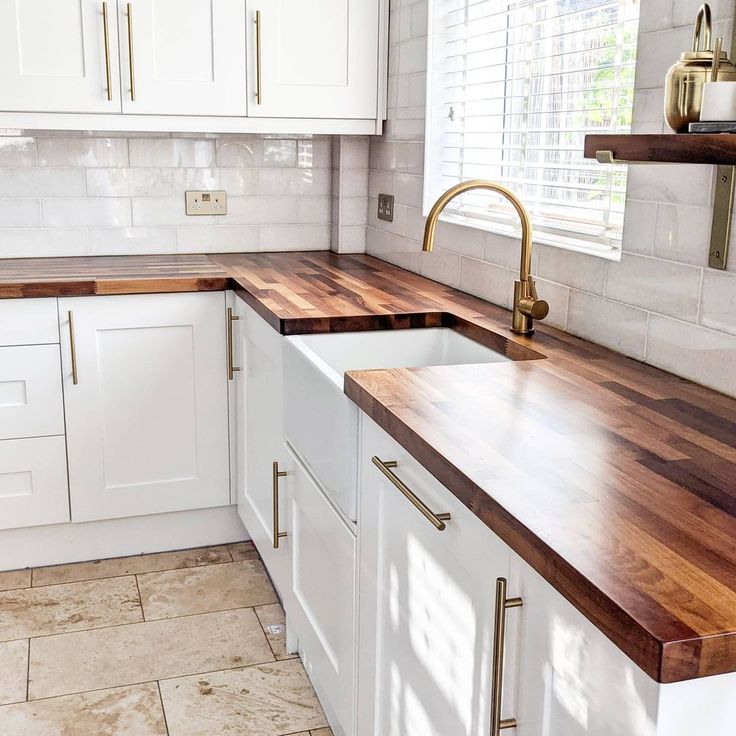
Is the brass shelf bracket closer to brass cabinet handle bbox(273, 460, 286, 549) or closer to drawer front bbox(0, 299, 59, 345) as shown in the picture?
brass cabinet handle bbox(273, 460, 286, 549)

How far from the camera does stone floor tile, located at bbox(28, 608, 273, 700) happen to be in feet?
7.43

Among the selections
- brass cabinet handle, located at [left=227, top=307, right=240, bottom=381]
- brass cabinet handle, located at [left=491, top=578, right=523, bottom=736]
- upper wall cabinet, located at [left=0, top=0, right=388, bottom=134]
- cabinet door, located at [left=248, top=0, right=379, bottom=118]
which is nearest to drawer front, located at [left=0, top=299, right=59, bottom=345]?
brass cabinet handle, located at [left=227, top=307, right=240, bottom=381]

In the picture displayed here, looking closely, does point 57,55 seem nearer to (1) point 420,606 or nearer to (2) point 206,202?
(2) point 206,202

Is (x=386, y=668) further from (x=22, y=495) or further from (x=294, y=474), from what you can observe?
(x=22, y=495)

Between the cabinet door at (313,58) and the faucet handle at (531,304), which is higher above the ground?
the cabinet door at (313,58)

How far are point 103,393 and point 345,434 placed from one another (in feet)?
4.27

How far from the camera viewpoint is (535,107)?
2.33 meters

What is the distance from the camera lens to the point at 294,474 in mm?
2137

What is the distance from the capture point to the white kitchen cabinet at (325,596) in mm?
1771

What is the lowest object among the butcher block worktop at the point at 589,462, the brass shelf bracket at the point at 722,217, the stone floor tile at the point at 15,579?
the stone floor tile at the point at 15,579

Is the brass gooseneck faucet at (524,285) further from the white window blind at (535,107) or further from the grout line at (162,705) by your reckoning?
the grout line at (162,705)

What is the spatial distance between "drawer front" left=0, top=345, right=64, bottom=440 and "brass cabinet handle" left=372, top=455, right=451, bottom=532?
148 centimetres

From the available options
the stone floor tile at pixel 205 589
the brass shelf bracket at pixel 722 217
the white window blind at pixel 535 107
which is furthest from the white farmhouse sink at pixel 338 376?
the stone floor tile at pixel 205 589

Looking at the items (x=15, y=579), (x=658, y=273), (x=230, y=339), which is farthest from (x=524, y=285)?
(x=15, y=579)
